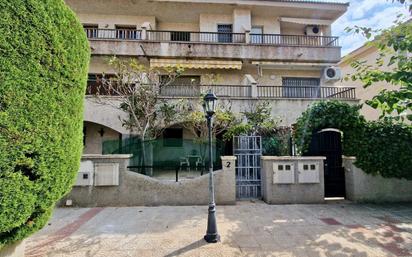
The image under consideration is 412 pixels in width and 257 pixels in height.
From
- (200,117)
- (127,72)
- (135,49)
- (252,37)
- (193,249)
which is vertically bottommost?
(193,249)

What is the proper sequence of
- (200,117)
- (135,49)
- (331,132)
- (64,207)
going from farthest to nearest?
(135,49)
(200,117)
(331,132)
(64,207)

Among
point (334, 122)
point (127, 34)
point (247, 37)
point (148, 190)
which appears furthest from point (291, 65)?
point (148, 190)

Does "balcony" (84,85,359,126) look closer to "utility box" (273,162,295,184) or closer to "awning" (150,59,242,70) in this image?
"awning" (150,59,242,70)

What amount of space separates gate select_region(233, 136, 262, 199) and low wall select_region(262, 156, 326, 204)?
0.63m

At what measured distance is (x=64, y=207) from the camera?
349 inches

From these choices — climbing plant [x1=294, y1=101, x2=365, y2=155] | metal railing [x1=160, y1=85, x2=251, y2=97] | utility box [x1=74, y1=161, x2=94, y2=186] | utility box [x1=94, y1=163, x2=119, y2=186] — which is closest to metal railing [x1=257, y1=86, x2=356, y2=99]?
metal railing [x1=160, y1=85, x2=251, y2=97]

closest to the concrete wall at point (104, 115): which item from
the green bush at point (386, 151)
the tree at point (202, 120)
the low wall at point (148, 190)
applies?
the tree at point (202, 120)

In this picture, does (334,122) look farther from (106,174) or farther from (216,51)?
(216,51)

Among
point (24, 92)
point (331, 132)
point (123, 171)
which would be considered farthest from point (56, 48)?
point (331, 132)

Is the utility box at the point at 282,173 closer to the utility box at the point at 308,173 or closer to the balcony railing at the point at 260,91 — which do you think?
the utility box at the point at 308,173

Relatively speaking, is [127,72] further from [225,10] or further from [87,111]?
[225,10]

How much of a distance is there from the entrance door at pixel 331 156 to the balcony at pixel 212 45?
32.1 feet

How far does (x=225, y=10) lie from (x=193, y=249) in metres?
19.3

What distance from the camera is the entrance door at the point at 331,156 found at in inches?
401
